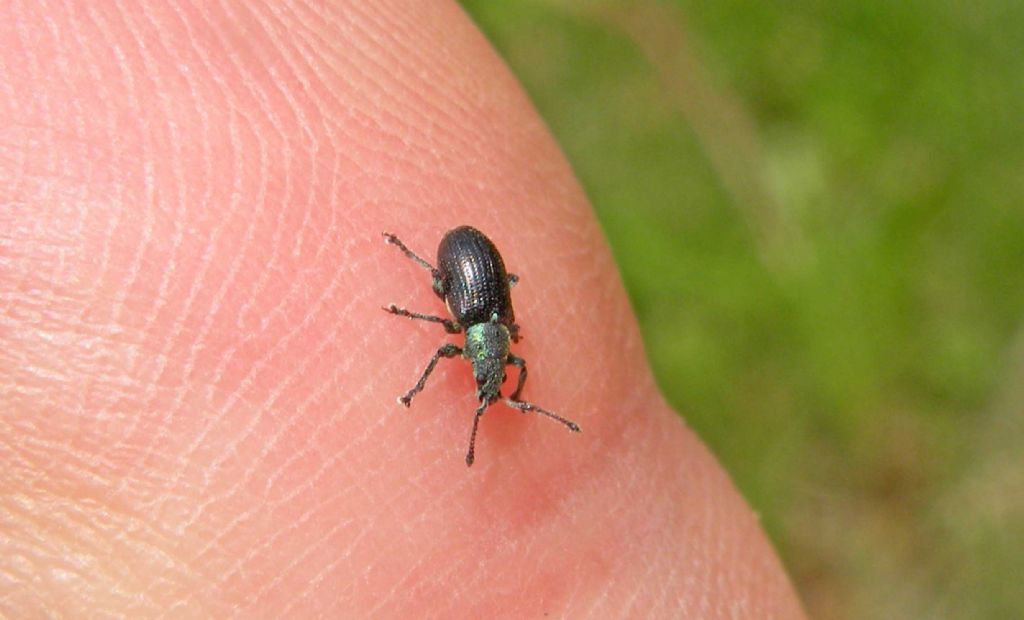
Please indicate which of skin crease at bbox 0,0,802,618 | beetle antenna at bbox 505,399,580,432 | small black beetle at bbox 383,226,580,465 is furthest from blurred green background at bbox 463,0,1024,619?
small black beetle at bbox 383,226,580,465

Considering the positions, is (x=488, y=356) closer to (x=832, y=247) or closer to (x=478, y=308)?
(x=478, y=308)

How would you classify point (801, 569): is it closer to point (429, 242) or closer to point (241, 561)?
point (429, 242)

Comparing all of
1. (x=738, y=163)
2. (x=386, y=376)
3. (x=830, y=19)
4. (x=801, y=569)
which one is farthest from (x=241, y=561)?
(x=830, y=19)

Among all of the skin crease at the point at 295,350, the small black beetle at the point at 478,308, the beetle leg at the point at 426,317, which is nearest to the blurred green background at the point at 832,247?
the skin crease at the point at 295,350

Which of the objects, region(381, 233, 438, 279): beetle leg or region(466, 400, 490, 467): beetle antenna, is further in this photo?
region(381, 233, 438, 279): beetle leg

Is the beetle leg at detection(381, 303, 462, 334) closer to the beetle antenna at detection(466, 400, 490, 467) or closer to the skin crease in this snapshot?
the skin crease

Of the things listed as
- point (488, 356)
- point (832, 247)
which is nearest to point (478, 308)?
point (488, 356)

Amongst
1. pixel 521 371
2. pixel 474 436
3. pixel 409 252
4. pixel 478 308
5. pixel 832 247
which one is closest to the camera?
pixel 474 436
